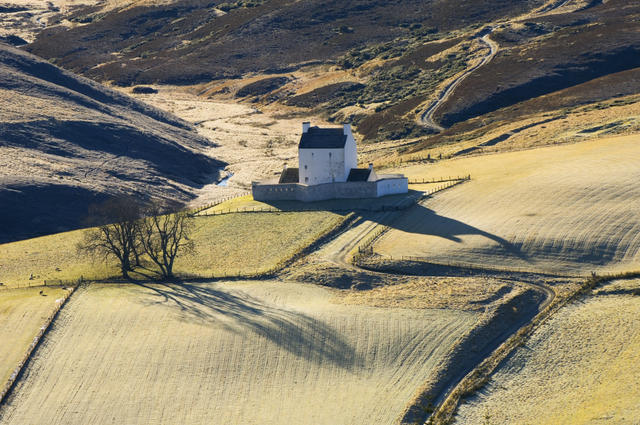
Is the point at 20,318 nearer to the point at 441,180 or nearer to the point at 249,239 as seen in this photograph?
the point at 249,239

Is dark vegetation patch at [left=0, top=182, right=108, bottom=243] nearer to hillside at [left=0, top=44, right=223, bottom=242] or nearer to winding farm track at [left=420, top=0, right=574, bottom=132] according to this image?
hillside at [left=0, top=44, right=223, bottom=242]

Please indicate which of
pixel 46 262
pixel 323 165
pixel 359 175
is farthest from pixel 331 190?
pixel 46 262

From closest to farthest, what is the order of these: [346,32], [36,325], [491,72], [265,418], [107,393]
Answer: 1. [265,418]
2. [107,393]
3. [36,325]
4. [491,72]
5. [346,32]

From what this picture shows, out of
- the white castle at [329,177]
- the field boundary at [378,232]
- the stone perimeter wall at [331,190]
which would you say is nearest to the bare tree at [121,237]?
the stone perimeter wall at [331,190]

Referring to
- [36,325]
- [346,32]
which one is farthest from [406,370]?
[346,32]

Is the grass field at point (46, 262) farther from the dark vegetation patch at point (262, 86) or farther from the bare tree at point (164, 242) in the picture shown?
the dark vegetation patch at point (262, 86)

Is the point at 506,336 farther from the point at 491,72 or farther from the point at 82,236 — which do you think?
the point at 491,72
